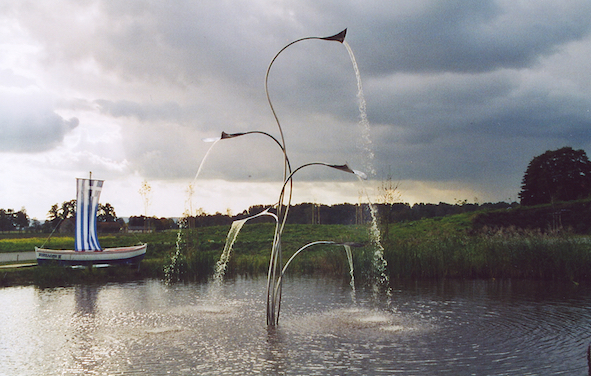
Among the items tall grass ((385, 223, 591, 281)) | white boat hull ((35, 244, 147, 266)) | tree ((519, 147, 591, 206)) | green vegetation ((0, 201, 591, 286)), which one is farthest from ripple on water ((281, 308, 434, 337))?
tree ((519, 147, 591, 206))

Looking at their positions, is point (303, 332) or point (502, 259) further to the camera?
point (502, 259)

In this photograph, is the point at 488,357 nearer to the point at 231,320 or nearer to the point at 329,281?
the point at 231,320

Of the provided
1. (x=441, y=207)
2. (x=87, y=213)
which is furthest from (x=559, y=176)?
(x=87, y=213)

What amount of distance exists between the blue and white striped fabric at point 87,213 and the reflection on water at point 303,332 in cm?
521

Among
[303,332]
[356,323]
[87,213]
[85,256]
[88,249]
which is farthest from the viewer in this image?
[87,213]

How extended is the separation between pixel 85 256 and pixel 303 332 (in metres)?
11.6

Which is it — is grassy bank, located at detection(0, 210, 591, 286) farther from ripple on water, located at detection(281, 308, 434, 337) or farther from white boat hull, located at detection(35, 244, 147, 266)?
ripple on water, located at detection(281, 308, 434, 337)

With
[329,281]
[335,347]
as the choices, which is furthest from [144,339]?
[329,281]

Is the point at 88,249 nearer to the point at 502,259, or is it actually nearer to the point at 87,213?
the point at 87,213

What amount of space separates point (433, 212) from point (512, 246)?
23391 mm

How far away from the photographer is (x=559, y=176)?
135ft

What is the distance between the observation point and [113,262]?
1800cm

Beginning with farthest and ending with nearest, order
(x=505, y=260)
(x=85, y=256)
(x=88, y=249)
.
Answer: (x=88, y=249), (x=85, y=256), (x=505, y=260)

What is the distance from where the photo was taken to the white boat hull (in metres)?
17.5
